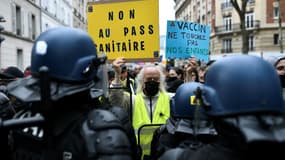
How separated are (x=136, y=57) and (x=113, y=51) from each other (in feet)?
0.96

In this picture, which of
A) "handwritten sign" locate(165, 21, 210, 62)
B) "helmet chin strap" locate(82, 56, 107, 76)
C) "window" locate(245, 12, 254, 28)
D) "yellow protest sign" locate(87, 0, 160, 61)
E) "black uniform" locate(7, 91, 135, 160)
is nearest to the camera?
"black uniform" locate(7, 91, 135, 160)

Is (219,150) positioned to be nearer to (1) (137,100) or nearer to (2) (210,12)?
(1) (137,100)

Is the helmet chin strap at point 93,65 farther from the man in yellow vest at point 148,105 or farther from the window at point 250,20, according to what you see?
the window at point 250,20

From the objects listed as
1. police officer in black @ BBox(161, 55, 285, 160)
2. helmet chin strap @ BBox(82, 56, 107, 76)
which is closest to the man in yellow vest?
helmet chin strap @ BBox(82, 56, 107, 76)

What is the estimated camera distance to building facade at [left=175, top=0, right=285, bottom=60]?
46562 mm

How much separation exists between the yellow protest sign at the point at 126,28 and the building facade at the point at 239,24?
37.1 meters

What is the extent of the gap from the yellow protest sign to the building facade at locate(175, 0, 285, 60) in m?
37.1

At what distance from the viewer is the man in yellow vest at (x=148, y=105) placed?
3.97 meters

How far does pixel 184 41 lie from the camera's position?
7.68 m

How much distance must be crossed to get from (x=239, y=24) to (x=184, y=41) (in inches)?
1762

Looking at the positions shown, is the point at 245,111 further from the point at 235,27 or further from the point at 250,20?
the point at 235,27

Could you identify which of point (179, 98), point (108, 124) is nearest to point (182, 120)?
point (179, 98)

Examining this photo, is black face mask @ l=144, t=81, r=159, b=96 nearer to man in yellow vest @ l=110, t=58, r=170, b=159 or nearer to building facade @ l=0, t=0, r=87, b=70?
man in yellow vest @ l=110, t=58, r=170, b=159

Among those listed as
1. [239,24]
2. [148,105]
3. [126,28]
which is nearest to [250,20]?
[239,24]
